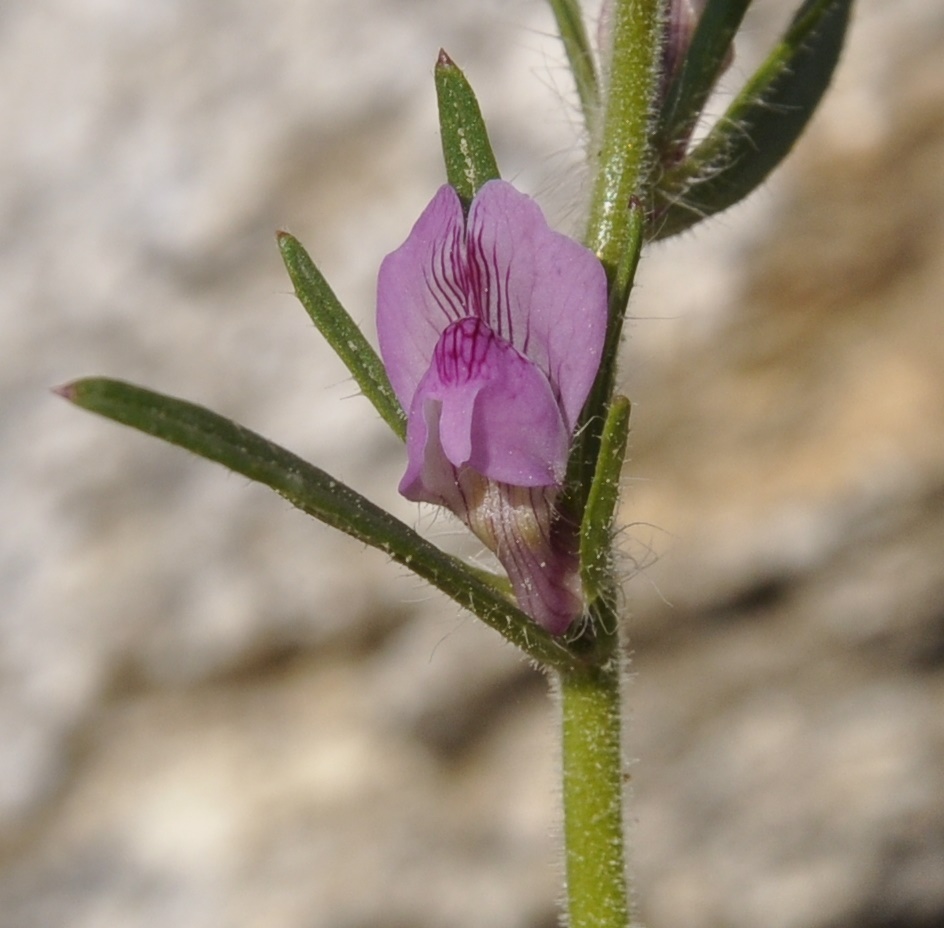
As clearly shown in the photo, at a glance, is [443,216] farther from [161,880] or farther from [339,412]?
[161,880]

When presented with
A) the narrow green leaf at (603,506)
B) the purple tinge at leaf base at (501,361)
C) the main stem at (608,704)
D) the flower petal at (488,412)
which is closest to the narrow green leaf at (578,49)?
the main stem at (608,704)

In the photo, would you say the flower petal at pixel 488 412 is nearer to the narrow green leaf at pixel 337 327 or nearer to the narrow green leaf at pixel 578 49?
the narrow green leaf at pixel 337 327

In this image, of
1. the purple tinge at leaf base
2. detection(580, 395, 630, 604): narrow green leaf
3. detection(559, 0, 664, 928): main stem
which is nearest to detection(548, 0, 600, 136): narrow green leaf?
detection(559, 0, 664, 928): main stem

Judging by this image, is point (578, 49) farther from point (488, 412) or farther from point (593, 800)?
point (593, 800)

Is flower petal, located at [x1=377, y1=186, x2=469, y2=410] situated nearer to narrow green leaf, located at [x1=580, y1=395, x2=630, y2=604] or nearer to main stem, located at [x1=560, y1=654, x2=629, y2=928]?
narrow green leaf, located at [x1=580, y1=395, x2=630, y2=604]

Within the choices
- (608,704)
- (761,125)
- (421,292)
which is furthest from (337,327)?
(761,125)

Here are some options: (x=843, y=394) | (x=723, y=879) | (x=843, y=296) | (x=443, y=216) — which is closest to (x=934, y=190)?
(x=843, y=296)
